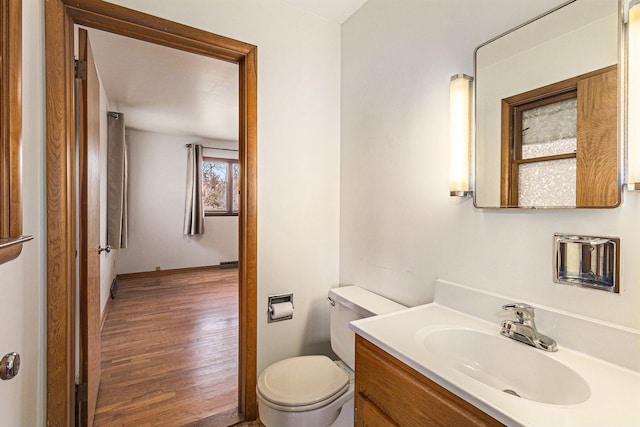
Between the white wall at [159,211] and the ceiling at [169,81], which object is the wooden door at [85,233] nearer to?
the ceiling at [169,81]

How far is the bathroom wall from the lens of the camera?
3.13 ft

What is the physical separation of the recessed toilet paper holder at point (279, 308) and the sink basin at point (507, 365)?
0.94m

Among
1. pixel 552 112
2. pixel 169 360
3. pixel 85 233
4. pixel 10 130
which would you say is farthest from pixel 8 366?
pixel 169 360

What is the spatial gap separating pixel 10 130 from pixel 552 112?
1586mm

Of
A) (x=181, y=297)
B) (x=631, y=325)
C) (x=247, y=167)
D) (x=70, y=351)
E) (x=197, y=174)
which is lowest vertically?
(x=181, y=297)

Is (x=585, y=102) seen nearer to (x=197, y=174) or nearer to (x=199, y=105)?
(x=199, y=105)

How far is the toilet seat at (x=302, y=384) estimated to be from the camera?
1295mm

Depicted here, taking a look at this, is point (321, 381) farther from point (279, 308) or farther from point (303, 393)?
point (279, 308)

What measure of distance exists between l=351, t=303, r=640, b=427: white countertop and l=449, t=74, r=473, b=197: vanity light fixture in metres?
0.52

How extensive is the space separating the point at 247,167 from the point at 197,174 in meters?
4.02

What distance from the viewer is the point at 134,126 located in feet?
15.4

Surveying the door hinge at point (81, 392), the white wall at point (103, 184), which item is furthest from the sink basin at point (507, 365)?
the white wall at point (103, 184)

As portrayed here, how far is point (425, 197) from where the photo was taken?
4.66ft

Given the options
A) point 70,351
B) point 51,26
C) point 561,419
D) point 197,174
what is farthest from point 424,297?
point 197,174
